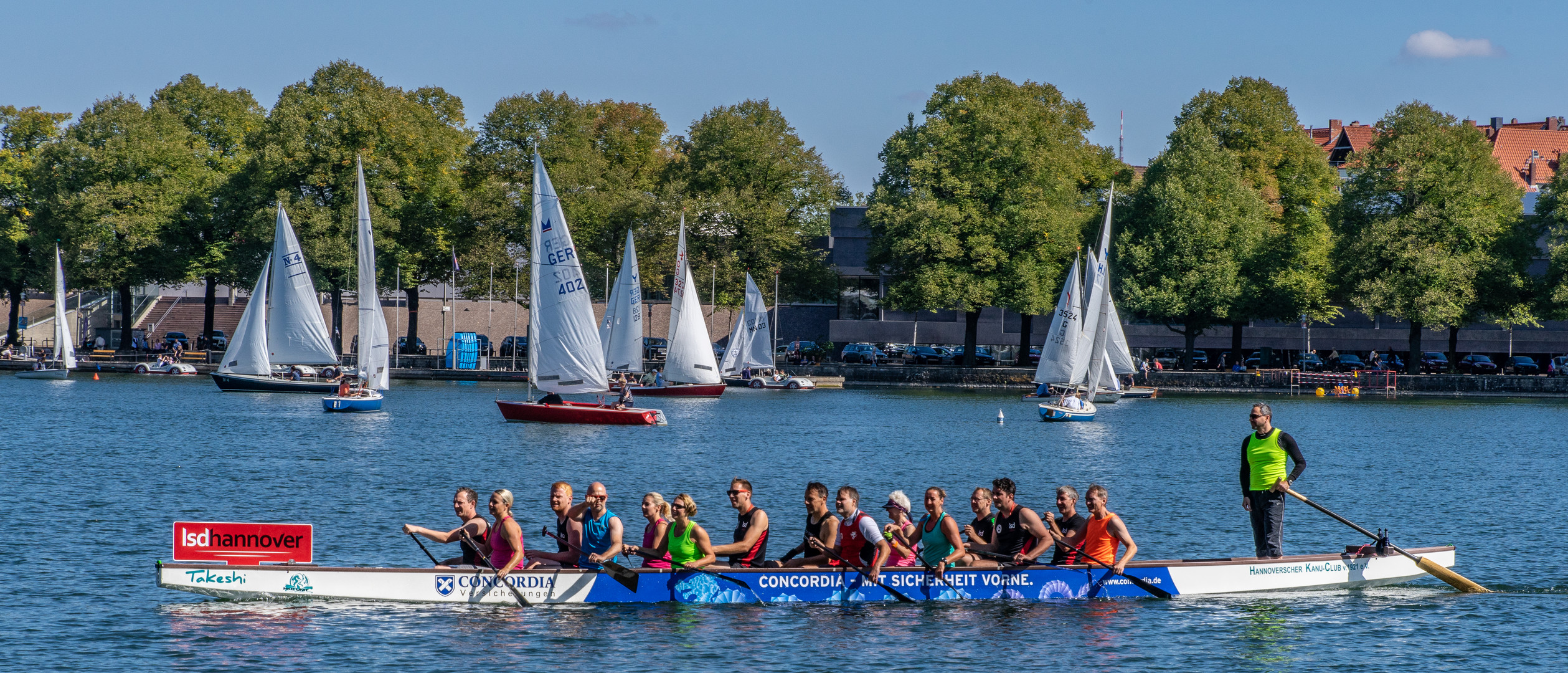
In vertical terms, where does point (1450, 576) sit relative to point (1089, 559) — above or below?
below

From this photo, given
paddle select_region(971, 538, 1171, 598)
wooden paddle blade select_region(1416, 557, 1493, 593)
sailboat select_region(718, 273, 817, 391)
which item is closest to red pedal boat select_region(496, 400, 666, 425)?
sailboat select_region(718, 273, 817, 391)

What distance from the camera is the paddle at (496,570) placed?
1941cm

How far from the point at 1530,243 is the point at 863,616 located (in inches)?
2813

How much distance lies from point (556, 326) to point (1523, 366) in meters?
64.8

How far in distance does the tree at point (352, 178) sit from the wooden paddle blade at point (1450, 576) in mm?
63493

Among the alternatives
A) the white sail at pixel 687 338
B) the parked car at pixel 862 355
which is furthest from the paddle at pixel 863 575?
the parked car at pixel 862 355

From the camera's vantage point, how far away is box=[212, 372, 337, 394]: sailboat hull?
230 feet

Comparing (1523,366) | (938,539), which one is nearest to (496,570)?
(938,539)

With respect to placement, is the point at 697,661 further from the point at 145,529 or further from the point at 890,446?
the point at 890,446

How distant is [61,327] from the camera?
8094 cm

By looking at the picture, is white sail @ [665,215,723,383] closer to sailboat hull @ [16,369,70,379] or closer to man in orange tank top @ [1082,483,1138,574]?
sailboat hull @ [16,369,70,379]

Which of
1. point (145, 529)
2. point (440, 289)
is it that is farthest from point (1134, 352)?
point (145, 529)

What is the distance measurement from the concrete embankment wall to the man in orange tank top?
2507 inches

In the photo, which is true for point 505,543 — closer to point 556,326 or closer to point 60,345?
point 556,326
